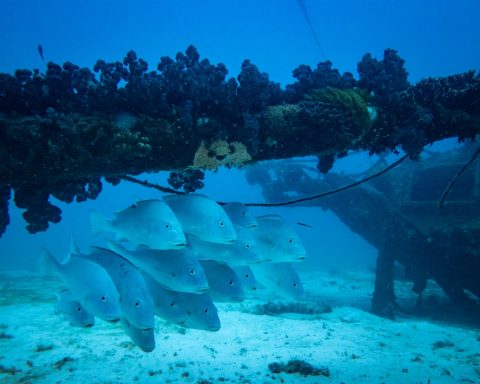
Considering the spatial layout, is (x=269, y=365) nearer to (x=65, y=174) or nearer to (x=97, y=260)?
(x=97, y=260)

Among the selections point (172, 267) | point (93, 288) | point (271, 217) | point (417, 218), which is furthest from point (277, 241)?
point (417, 218)

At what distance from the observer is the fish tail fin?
2795 millimetres

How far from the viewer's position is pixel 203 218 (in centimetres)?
262

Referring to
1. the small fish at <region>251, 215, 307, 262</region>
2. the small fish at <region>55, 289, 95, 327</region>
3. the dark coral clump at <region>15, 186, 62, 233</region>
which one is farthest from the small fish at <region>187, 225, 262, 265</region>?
the dark coral clump at <region>15, 186, 62, 233</region>

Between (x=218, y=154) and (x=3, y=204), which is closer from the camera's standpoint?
(x=3, y=204)

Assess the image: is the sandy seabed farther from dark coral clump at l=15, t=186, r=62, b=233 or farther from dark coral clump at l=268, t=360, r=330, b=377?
dark coral clump at l=15, t=186, r=62, b=233

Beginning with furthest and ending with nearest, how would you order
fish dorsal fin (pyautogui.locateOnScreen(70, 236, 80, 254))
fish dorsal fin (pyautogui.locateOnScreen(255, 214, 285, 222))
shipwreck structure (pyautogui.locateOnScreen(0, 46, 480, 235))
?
shipwreck structure (pyautogui.locateOnScreen(0, 46, 480, 235)) < fish dorsal fin (pyautogui.locateOnScreen(255, 214, 285, 222)) < fish dorsal fin (pyautogui.locateOnScreen(70, 236, 80, 254))

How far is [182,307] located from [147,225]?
93cm

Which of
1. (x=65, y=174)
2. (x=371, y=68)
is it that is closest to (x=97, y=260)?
(x=65, y=174)

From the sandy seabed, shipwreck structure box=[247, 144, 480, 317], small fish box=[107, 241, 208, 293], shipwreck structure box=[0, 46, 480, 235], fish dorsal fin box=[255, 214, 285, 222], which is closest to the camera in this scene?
small fish box=[107, 241, 208, 293]

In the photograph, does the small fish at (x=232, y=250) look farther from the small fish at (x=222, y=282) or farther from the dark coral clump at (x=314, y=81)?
the dark coral clump at (x=314, y=81)

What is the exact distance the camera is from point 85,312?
271cm

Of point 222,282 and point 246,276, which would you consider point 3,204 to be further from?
point 246,276

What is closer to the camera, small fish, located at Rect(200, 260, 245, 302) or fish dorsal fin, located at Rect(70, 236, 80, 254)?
fish dorsal fin, located at Rect(70, 236, 80, 254)
